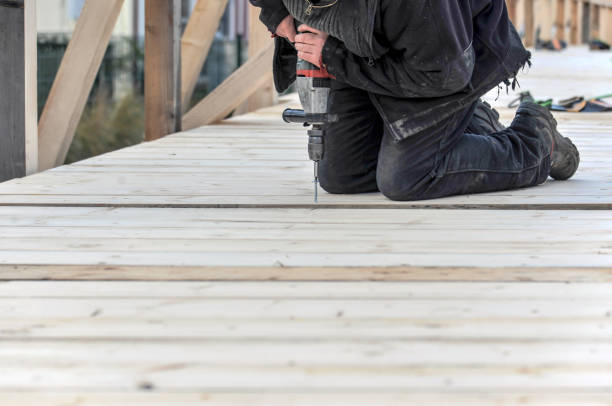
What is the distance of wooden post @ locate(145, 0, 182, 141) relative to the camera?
376cm

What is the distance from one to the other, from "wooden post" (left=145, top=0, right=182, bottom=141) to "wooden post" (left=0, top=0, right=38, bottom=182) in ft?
3.69

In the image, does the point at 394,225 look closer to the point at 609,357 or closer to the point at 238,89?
the point at 609,357

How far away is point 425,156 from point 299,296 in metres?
0.98

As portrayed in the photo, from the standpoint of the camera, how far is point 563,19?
16.7m

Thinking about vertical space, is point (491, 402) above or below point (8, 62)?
below

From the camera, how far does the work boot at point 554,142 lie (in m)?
2.57

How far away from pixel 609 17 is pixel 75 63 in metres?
15.0

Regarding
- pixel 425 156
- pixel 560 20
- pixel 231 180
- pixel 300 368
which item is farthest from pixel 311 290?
pixel 560 20

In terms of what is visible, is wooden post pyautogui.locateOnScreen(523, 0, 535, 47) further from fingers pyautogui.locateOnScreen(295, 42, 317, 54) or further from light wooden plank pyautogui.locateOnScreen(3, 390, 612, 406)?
light wooden plank pyautogui.locateOnScreen(3, 390, 612, 406)

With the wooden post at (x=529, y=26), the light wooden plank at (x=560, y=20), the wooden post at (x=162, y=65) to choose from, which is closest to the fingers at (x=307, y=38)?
the wooden post at (x=162, y=65)

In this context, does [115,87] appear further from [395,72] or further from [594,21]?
[594,21]

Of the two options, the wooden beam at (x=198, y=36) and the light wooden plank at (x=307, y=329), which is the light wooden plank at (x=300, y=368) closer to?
the light wooden plank at (x=307, y=329)

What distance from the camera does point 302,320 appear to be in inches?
52.6

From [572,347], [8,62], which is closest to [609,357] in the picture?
[572,347]
